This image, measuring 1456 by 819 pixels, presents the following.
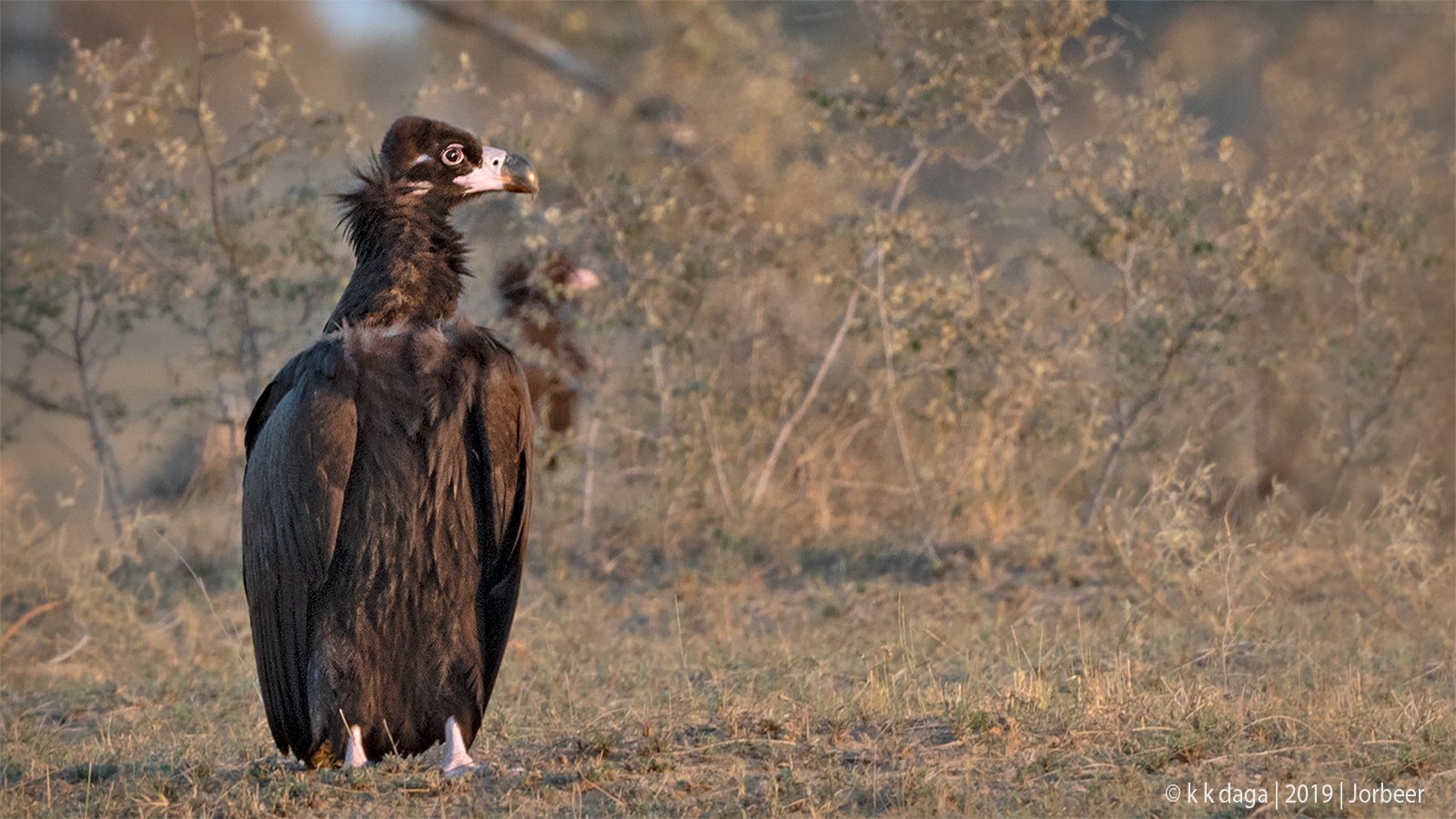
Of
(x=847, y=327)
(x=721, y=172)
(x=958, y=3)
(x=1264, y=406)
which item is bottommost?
(x=1264, y=406)

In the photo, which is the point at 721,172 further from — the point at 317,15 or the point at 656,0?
the point at 317,15

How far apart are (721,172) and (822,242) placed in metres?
2.13

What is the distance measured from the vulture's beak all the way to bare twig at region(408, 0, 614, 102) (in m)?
10.3

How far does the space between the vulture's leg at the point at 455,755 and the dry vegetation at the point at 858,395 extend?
988 millimetres

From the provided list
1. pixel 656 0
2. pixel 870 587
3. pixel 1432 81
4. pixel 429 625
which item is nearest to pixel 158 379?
pixel 656 0

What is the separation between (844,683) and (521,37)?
11.3 metres

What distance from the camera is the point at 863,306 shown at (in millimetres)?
9094

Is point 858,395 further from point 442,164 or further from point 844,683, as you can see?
point 442,164

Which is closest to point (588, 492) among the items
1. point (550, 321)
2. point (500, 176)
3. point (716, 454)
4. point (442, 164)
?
point (716, 454)

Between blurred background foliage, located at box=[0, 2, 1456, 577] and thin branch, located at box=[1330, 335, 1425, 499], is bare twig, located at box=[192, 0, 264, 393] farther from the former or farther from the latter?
thin branch, located at box=[1330, 335, 1425, 499]

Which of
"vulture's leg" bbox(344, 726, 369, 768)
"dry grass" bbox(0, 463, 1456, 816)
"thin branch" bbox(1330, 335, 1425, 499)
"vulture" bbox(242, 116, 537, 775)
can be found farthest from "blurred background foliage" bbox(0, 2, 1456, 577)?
"vulture's leg" bbox(344, 726, 369, 768)

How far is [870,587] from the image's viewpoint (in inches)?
327

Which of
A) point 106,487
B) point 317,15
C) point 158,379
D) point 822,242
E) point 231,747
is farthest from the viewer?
point 317,15

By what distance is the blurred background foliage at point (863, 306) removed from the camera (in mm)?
8500
